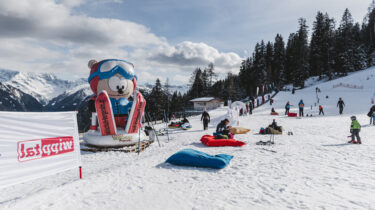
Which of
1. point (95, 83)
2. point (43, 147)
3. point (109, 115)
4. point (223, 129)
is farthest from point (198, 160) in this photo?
point (95, 83)

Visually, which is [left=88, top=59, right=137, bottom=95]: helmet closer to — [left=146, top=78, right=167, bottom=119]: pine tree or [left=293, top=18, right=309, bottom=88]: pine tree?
[left=146, top=78, right=167, bottom=119]: pine tree

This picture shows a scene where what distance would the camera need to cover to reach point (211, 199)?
15.2 feet

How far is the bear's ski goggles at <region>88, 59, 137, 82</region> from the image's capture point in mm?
11430

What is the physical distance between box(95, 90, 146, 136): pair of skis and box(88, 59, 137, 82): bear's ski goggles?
58.0 inches

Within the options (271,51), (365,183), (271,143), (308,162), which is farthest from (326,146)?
(271,51)

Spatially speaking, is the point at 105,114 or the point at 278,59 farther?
the point at 278,59

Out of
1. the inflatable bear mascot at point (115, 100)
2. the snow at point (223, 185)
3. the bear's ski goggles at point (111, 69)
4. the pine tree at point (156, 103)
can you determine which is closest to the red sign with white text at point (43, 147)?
the snow at point (223, 185)

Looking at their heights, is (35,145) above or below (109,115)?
below

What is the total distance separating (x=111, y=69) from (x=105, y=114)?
2.70m

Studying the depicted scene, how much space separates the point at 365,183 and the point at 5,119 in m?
9.14

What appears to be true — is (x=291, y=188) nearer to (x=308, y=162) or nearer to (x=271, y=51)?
(x=308, y=162)

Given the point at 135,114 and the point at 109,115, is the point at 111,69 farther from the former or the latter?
the point at 135,114

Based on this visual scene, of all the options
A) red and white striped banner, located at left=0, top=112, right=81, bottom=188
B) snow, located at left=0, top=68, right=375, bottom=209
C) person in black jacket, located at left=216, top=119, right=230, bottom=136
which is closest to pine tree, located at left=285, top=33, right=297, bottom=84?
person in black jacket, located at left=216, top=119, right=230, bottom=136

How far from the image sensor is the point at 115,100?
11.8m
